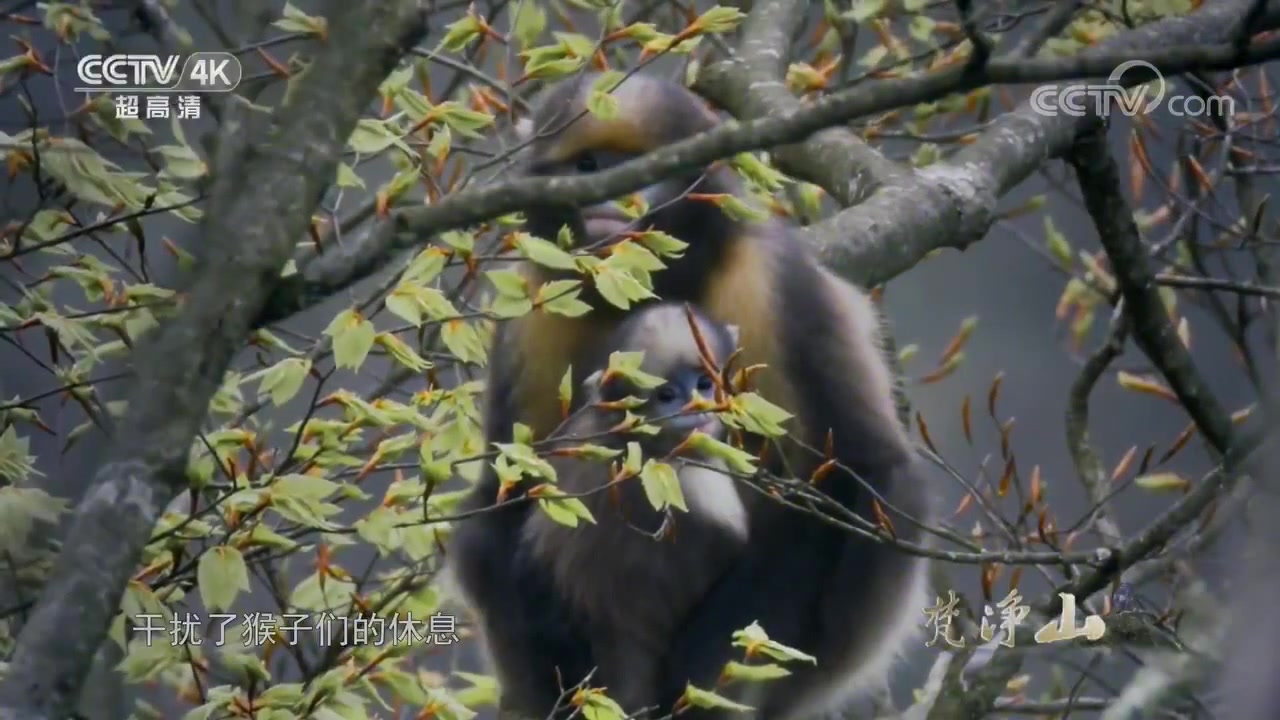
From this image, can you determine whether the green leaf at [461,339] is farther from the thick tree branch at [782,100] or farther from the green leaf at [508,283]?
the thick tree branch at [782,100]

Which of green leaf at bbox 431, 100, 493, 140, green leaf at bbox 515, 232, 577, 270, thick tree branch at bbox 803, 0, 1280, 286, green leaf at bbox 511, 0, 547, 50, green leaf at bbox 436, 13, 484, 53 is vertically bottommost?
thick tree branch at bbox 803, 0, 1280, 286

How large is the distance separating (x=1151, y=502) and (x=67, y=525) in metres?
1.04

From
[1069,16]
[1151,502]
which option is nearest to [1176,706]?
[1151,502]

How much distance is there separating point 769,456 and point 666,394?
198 mm

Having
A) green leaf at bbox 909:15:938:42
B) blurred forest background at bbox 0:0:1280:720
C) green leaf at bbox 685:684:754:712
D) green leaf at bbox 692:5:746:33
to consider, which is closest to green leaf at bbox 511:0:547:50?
blurred forest background at bbox 0:0:1280:720

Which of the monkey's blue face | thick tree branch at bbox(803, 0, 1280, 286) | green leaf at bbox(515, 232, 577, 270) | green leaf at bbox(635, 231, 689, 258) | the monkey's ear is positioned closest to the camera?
green leaf at bbox(515, 232, 577, 270)

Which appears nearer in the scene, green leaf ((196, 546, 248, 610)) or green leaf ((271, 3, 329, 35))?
green leaf ((271, 3, 329, 35))

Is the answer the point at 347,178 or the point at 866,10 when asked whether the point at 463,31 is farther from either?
the point at 866,10

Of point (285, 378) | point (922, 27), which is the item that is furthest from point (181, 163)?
point (922, 27)

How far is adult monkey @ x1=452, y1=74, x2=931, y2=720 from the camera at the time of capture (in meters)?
1.61

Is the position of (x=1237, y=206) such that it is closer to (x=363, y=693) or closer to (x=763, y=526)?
(x=763, y=526)

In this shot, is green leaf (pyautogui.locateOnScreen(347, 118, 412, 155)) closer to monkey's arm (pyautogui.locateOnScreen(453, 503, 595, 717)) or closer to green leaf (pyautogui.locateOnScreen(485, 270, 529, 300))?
green leaf (pyautogui.locateOnScreen(485, 270, 529, 300))

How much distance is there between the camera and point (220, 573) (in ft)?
4.34

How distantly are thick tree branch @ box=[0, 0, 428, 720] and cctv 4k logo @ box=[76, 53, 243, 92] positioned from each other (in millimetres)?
229
